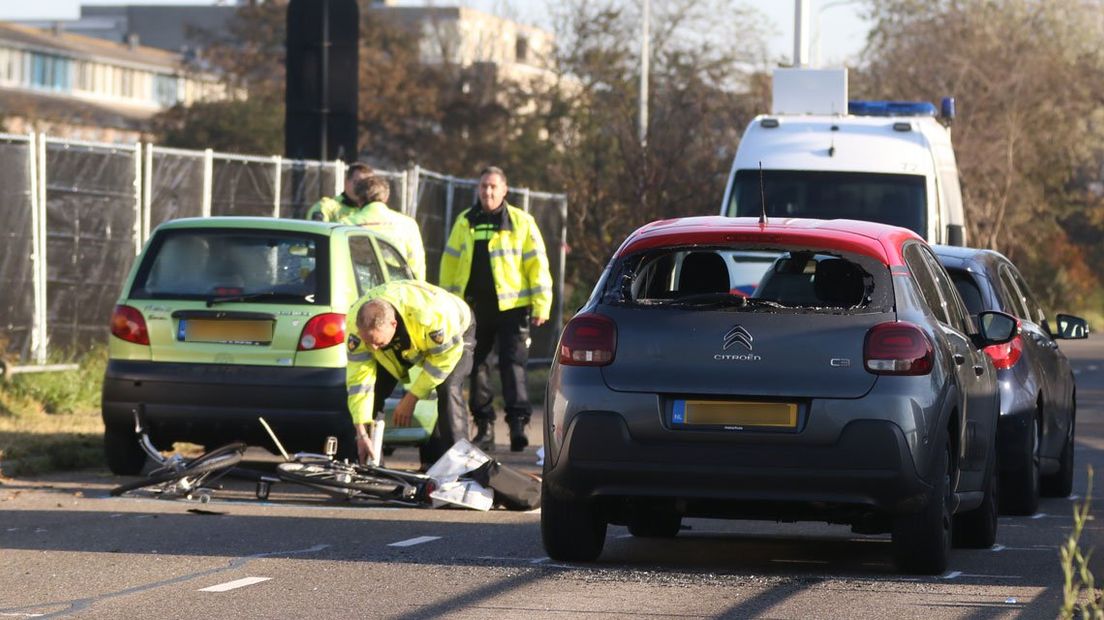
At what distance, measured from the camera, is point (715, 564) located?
8.86 meters

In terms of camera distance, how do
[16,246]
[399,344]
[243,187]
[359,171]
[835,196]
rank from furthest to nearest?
[243,187]
[835,196]
[16,246]
[359,171]
[399,344]

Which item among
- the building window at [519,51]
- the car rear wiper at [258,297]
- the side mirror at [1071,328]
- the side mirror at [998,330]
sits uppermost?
the building window at [519,51]

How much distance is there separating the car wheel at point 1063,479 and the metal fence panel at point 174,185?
8420mm

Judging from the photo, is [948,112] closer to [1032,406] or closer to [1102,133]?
[1032,406]

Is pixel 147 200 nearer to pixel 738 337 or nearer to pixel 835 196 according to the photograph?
pixel 835 196

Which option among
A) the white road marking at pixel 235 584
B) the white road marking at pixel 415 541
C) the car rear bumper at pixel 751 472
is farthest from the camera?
the white road marking at pixel 415 541

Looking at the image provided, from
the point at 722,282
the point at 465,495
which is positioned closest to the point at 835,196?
the point at 465,495

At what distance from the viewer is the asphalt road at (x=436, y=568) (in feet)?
24.5

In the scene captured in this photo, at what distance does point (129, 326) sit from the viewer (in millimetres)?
12008

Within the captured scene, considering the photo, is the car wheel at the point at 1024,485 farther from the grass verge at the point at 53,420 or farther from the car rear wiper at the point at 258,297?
the grass verge at the point at 53,420

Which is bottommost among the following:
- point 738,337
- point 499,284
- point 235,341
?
point 235,341

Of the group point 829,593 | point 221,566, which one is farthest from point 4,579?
point 829,593

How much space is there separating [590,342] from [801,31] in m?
20.2

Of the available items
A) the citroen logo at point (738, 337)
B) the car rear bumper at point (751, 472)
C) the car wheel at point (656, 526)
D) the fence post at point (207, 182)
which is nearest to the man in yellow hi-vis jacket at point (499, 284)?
the car wheel at point (656, 526)
